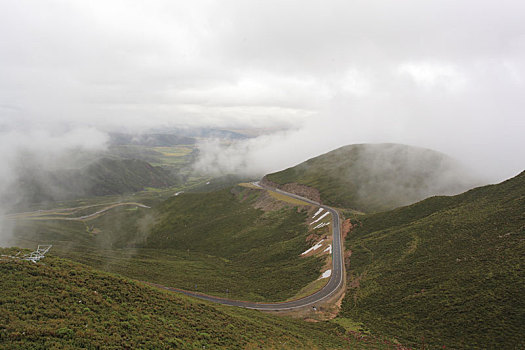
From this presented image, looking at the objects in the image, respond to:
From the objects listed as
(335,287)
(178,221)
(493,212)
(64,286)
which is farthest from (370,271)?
(178,221)

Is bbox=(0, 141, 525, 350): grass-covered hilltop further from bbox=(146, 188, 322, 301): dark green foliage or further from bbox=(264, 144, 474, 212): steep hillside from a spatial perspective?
bbox=(264, 144, 474, 212): steep hillside

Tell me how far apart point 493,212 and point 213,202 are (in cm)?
16607

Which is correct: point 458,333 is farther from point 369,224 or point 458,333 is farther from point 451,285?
point 369,224

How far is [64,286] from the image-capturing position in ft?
96.5

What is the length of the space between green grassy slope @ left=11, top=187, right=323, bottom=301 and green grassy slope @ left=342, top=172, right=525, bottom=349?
20788 millimetres

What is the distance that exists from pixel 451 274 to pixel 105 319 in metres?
62.7

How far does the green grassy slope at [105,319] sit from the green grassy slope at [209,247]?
28.4 m

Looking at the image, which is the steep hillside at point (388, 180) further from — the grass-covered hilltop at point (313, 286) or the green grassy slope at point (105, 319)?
the green grassy slope at point (105, 319)

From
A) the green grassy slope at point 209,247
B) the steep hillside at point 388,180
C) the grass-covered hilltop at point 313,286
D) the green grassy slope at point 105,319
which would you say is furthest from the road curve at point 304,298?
the steep hillside at point 388,180

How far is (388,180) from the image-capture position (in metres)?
161

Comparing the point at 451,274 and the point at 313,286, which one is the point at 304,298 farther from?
the point at 451,274

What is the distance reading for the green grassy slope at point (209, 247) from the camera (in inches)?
Result: 2975

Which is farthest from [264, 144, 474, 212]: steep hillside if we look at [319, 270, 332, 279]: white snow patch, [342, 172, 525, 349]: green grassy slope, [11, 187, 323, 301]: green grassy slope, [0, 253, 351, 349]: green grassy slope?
[0, 253, 351, 349]: green grassy slope

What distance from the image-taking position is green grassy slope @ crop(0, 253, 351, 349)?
21094 millimetres
